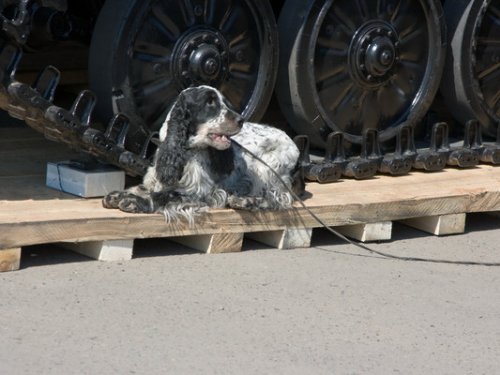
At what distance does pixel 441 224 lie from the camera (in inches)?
296

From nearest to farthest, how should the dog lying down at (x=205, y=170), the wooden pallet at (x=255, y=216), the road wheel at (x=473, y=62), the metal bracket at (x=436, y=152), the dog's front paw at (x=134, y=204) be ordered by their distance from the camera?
the wooden pallet at (x=255, y=216) → the dog's front paw at (x=134, y=204) → the dog lying down at (x=205, y=170) → the metal bracket at (x=436, y=152) → the road wheel at (x=473, y=62)

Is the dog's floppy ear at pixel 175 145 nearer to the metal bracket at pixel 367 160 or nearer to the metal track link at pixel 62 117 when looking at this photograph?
the metal track link at pixel 62 117

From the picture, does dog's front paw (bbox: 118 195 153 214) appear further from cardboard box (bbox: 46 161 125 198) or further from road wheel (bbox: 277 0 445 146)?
road wheel (bbox: 277 0 445 146)

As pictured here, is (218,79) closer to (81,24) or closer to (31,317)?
(81,24)

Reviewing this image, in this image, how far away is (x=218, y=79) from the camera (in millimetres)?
7398

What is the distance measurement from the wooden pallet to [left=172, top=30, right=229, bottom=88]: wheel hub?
0.89 meters

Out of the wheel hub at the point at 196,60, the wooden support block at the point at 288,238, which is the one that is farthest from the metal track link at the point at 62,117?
the wooden support block at the point at 288,238

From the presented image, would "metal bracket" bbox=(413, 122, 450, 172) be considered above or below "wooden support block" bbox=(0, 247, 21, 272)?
above

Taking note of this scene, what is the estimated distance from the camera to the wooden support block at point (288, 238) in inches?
275

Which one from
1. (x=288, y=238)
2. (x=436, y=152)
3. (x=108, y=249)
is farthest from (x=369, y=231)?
(x=108, y=249)

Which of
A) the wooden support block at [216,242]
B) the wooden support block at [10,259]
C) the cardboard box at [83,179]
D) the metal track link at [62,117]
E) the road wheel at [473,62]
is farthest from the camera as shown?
the road wheel at [473,62]

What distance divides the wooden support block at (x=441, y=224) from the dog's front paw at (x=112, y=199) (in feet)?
6.33

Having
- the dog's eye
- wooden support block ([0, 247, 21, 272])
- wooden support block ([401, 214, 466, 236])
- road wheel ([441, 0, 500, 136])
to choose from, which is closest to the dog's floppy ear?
the dog's eye

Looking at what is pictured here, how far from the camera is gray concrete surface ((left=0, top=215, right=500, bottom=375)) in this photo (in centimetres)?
524
